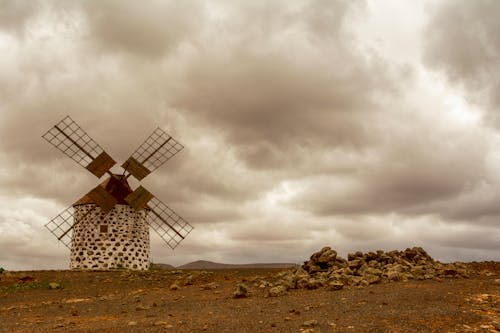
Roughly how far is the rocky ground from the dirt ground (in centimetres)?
4

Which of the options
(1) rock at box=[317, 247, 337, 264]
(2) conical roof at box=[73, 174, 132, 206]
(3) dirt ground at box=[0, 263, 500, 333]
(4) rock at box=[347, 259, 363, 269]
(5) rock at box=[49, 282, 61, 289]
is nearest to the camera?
(3) dirt ground at box=[0, 263, 500, 333]

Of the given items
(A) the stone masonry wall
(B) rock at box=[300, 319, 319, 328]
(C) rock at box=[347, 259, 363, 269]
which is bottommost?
(B) rock at box=[300, 319, 319, 328]

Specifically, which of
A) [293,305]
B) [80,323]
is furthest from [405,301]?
[80,323]

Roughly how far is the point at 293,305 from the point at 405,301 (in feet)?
13.2

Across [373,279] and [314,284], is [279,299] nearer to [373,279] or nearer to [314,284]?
[314,284]

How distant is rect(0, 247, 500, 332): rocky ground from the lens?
1442 centimetres

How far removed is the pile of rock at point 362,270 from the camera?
21844 millimetres

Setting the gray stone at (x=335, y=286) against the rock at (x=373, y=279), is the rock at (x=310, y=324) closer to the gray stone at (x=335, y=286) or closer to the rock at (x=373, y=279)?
the gray stone at (x=335, y=286)

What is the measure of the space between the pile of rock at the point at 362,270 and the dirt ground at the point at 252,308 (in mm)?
881

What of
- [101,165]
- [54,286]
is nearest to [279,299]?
[54,286]

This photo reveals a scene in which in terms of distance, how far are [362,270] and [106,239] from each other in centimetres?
2122

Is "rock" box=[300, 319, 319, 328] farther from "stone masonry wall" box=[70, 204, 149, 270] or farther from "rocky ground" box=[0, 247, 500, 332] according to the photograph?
"stone masonry wall" box=[70, 204, 149, 270]

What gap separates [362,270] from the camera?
80.0ft

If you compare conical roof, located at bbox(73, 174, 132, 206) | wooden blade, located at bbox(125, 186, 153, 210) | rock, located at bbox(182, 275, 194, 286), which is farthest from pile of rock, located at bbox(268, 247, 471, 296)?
conical roof, located at bbox(73, 174, 132, 206)
